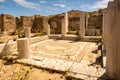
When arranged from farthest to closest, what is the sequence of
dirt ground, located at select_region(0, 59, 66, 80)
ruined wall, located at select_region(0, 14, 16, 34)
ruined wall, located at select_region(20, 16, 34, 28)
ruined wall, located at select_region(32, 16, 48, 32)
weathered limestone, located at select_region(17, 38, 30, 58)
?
ruined wall, located at select_region(32, 16, 48, 32) < ruined wall, located at select_region(20, 16, 34, 28) < ruined wall, located at select_region(0, 14, 16, 34) < weathered limestone, located at select_region(17, 38, 30, 58) < dirt ground, located at select_region(0, 59, 66, 80)

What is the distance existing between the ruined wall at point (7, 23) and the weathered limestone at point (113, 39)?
2126 centimetres

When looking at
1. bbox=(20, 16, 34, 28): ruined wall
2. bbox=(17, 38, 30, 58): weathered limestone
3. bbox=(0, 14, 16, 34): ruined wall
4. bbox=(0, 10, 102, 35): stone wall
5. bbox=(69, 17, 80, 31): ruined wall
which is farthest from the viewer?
bbox=(20, 16, 34, 28): ruined wall

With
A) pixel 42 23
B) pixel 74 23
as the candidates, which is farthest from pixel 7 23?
pixel 74 23

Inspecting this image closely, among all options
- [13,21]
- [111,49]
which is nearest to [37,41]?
[111,49]

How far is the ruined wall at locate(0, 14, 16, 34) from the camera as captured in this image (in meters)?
21.6

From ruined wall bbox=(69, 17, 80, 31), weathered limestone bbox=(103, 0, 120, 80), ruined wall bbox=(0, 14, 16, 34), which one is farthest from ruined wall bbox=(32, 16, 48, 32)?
weathered limestone bbox=(103, 0, 120, 80)

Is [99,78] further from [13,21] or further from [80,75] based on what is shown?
[13,21]

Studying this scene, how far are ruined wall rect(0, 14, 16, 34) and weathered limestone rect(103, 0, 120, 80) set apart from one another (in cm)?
2126

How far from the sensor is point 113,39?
355cm

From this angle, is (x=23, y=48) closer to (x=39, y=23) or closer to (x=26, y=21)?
(x=26, y=21)

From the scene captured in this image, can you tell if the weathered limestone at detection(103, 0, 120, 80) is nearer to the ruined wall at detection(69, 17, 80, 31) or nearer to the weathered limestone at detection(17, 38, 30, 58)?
the weathered limestone at detection(17, 38, 30, 58)

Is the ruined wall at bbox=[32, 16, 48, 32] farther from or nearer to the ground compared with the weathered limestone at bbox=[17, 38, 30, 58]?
farther from the ground

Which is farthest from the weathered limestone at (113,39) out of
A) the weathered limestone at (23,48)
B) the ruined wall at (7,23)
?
the ruined wall at (7,23)

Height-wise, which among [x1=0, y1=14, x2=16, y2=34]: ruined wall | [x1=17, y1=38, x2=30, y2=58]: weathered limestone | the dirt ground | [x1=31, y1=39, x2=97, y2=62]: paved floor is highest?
[x1=0, y1=14, x2=16, y2=34]: ruined wall
